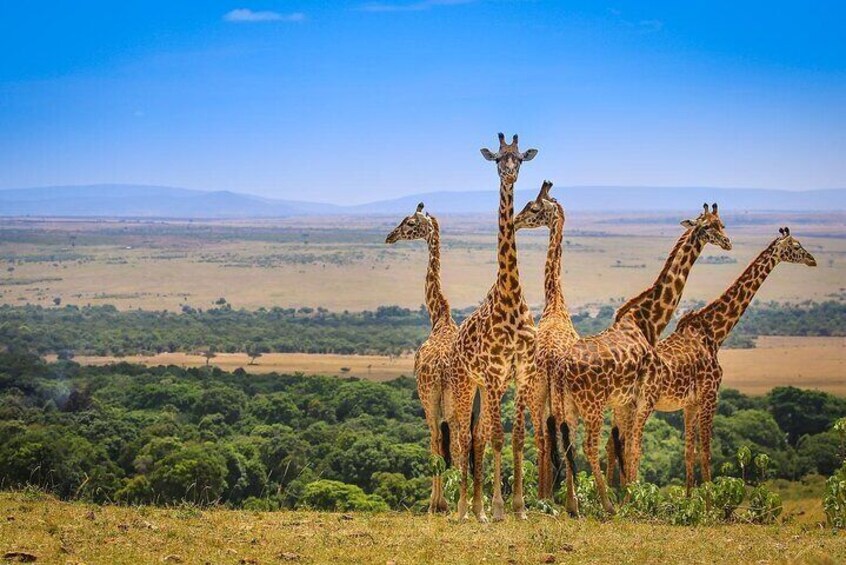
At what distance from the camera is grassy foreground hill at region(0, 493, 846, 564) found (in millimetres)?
10102

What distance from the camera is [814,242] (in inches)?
7249

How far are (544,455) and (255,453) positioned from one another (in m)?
21.2

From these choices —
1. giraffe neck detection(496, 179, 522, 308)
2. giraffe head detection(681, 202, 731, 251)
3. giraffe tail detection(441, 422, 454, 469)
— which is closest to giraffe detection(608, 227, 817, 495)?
giraffe head detection(681, 202, 731, 251)

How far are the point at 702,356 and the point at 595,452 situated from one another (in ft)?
8.85

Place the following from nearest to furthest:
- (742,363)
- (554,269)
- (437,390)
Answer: (437,390), (554,269), (742,363)

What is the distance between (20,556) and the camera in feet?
31.4

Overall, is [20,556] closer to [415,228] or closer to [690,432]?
[415,228]

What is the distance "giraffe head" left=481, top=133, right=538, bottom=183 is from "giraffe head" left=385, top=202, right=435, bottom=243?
2.56 meters

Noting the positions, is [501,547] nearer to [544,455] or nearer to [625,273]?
[544,455]

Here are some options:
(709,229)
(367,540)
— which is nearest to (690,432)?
(709,229)

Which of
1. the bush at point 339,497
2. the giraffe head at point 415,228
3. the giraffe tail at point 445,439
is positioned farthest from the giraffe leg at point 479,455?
the bush at point 339,497

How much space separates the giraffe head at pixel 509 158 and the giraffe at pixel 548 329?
1648 millimetres

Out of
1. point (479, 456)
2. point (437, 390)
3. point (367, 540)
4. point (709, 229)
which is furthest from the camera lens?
point (709, 229)

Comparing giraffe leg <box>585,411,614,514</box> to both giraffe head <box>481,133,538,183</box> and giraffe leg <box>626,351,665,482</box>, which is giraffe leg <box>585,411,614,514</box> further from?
giraffe head <box>481,133,538,183</box>
